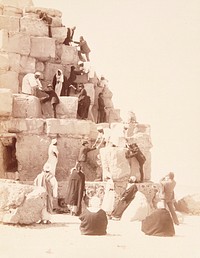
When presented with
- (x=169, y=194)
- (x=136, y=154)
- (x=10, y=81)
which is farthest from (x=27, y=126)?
(x=169, y=194)

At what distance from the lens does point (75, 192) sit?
1409cm

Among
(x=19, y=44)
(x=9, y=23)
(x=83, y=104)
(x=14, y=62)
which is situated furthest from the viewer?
(x=9, y=23)

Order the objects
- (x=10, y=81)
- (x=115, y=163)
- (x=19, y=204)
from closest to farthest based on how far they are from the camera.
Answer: (x=19, y=204)
(x=115, y=163)
(x=10, y=81)

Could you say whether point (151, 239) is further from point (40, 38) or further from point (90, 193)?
point (40, 38)

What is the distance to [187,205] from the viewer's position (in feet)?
54.4

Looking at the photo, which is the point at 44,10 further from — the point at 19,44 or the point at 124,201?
the point at 124,201

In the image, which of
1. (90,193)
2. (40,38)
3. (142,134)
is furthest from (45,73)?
(90,193)

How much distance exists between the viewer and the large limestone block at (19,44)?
63.1 feet

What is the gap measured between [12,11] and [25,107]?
A: 6.41 metres

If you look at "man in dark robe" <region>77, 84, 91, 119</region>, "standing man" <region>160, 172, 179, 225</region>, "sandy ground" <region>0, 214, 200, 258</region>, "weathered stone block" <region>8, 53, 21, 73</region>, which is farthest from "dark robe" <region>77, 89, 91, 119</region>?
"sandy ground" <region>0, 214, 200, 258</region>

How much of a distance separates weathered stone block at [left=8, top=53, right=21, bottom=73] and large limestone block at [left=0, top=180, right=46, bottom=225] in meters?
8.57

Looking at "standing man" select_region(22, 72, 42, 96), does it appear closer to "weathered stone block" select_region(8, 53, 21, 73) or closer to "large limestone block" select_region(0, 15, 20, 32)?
"weathered stone block" select_region(8, 53, 21, 73)

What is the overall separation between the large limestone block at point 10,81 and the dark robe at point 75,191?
6.24 metres

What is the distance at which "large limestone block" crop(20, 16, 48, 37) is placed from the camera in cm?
1986
